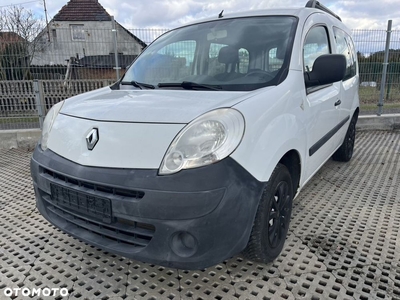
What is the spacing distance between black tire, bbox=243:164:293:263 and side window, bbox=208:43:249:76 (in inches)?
32.8

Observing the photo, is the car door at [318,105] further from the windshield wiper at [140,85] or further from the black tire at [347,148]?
the windshield wiper at [140,85]

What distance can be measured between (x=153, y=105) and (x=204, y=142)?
0.47 meters

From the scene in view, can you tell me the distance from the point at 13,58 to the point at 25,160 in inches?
75.1

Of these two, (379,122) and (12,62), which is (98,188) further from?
(379,122)

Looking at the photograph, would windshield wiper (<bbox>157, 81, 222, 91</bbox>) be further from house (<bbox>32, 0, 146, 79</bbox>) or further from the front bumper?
house (<bbox>32, 0, 146, 79</bbox>)

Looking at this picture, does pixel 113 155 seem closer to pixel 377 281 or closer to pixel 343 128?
pixel 377 281

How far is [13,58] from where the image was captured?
5398 mm

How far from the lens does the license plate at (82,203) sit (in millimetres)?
1691

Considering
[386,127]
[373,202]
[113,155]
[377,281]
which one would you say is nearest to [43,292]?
[113,155]

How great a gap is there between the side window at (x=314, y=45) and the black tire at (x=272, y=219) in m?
0.98

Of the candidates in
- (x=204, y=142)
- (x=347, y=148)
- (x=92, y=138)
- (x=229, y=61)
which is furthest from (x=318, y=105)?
(x=347, y=148)

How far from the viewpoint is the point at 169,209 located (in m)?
1.54

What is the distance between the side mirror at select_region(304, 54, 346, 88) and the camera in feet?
7.44

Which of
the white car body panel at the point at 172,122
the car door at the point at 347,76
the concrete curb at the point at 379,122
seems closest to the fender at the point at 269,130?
the white car body panel at the point at 172,122
